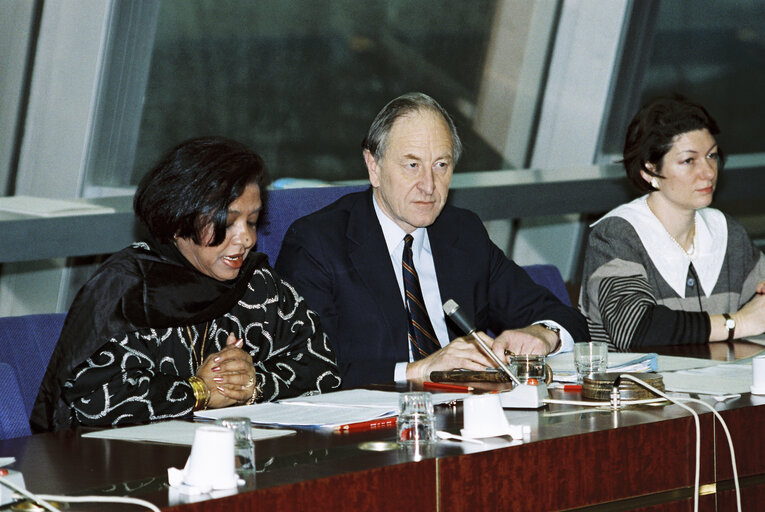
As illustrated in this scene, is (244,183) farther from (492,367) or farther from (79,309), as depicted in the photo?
(492,367)

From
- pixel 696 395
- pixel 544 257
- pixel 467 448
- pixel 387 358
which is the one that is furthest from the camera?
pixel 544 257

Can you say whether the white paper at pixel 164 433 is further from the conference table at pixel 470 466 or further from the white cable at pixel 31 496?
the white cable at pixel 31 496

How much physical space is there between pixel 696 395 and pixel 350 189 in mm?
1363

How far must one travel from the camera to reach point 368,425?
1.77 meters

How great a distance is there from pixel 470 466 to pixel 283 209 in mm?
1465

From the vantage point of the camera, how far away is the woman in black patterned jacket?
81.7 inches

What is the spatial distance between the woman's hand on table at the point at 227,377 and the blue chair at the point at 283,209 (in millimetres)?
640

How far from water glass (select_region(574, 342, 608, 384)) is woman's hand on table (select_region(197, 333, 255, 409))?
66 centimetres

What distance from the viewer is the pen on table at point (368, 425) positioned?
5.73 ft

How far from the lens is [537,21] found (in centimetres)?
603

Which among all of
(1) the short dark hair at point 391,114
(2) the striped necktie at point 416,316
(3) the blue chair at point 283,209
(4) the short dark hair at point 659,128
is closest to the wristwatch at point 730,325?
(4) the short dark hair at point 659,128

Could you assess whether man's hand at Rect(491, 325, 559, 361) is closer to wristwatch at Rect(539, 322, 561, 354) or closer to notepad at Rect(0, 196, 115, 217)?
wristwatch at Rect(539, 322, 561, 354)

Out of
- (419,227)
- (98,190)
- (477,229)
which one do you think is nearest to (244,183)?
(419,227)

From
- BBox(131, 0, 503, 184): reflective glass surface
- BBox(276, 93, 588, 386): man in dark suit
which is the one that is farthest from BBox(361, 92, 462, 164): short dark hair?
BBox(131, 0, 503, 184): reflective glass surface
